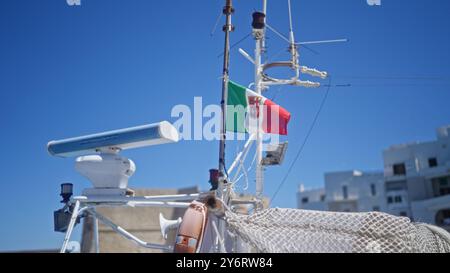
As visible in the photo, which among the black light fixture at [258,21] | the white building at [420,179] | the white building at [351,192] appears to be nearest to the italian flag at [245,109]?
the black light fixture at [258,21]

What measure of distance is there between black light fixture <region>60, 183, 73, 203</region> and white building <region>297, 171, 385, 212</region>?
186 ft

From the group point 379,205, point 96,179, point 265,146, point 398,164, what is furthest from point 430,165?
point 96,179

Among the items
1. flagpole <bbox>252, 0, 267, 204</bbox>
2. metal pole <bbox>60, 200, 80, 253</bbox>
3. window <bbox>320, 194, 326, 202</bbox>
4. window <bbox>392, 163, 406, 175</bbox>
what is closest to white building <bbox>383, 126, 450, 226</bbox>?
window <bbox>392, 163, 406, 175</bbox>

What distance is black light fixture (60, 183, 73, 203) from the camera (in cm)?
859

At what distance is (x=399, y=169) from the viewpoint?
51.7 meters

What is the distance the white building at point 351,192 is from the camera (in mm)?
61344

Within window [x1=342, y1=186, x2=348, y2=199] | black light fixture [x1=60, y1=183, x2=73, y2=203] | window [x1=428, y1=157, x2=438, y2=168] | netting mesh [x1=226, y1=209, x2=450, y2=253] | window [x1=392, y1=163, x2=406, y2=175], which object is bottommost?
netting mesh [x1=226, y1=209, x2=450, y2=253]

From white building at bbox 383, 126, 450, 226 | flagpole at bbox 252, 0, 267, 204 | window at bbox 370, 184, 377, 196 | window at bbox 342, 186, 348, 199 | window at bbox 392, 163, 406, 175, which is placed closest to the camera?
flagpole at bbox 252, 0, 267, 204

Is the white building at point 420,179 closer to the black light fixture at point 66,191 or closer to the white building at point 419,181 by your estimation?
the white building at point 419,181

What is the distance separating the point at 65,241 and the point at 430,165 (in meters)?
48.5

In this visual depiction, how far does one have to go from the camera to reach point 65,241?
793cm

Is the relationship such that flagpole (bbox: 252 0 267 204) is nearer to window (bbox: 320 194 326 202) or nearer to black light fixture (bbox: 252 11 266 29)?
black light fixture (bbox: 252 11 266 29)

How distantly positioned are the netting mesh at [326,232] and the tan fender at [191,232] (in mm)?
547
